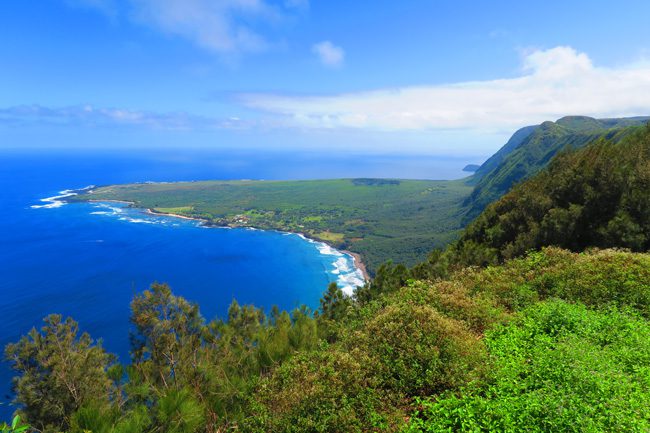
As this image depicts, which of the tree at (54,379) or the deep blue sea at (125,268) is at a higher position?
the tree at (54,379)

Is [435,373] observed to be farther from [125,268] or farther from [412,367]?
[125,268]

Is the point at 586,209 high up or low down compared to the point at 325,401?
up

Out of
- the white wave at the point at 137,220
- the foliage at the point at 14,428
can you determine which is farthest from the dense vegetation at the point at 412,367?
the white wave at the point at 137,220

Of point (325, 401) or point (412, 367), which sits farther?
point (412, 367)

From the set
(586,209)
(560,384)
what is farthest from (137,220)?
(560,384)

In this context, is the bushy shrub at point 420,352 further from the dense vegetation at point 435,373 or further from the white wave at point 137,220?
the white wave at point 137,220

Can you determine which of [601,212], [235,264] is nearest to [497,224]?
[601,212]

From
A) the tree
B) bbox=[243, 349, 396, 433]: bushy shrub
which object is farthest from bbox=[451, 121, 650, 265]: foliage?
the tree

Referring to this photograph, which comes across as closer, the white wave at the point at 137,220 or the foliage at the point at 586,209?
the foliage at the point at 586,209
